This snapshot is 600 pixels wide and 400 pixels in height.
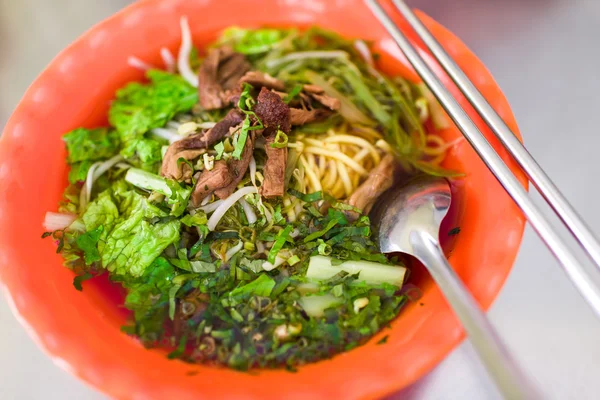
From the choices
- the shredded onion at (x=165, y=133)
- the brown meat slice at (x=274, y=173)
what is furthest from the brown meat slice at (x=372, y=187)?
the shredded onion at (x=165, y=133)

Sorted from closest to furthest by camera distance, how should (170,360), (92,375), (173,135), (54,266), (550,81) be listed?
(92,375) → (170,360) → (54,266) → (173,135) → (550,81)

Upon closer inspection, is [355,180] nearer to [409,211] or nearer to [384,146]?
[384,146]

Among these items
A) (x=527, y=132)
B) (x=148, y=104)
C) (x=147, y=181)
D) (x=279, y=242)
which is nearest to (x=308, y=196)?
(x=279, y=242)

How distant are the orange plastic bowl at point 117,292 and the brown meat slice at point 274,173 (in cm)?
53

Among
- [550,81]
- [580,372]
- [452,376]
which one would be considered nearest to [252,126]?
[452,376]

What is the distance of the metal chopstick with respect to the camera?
3.64ft

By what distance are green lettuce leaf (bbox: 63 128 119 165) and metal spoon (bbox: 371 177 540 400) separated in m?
1.01

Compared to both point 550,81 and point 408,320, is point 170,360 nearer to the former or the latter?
point 408,320

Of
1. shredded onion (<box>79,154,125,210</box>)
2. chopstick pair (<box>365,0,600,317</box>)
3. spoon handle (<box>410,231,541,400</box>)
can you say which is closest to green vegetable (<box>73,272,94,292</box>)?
shredded onion (<box>79,154,125,210</box>)

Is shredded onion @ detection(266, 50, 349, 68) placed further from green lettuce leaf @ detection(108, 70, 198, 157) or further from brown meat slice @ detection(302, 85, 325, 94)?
green lettuce leaf @ detection(108, 70, 198, 157)

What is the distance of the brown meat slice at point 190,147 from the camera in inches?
55.1

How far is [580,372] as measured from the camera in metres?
1.52

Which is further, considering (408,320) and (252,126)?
(252,126)

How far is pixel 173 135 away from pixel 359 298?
898mm
